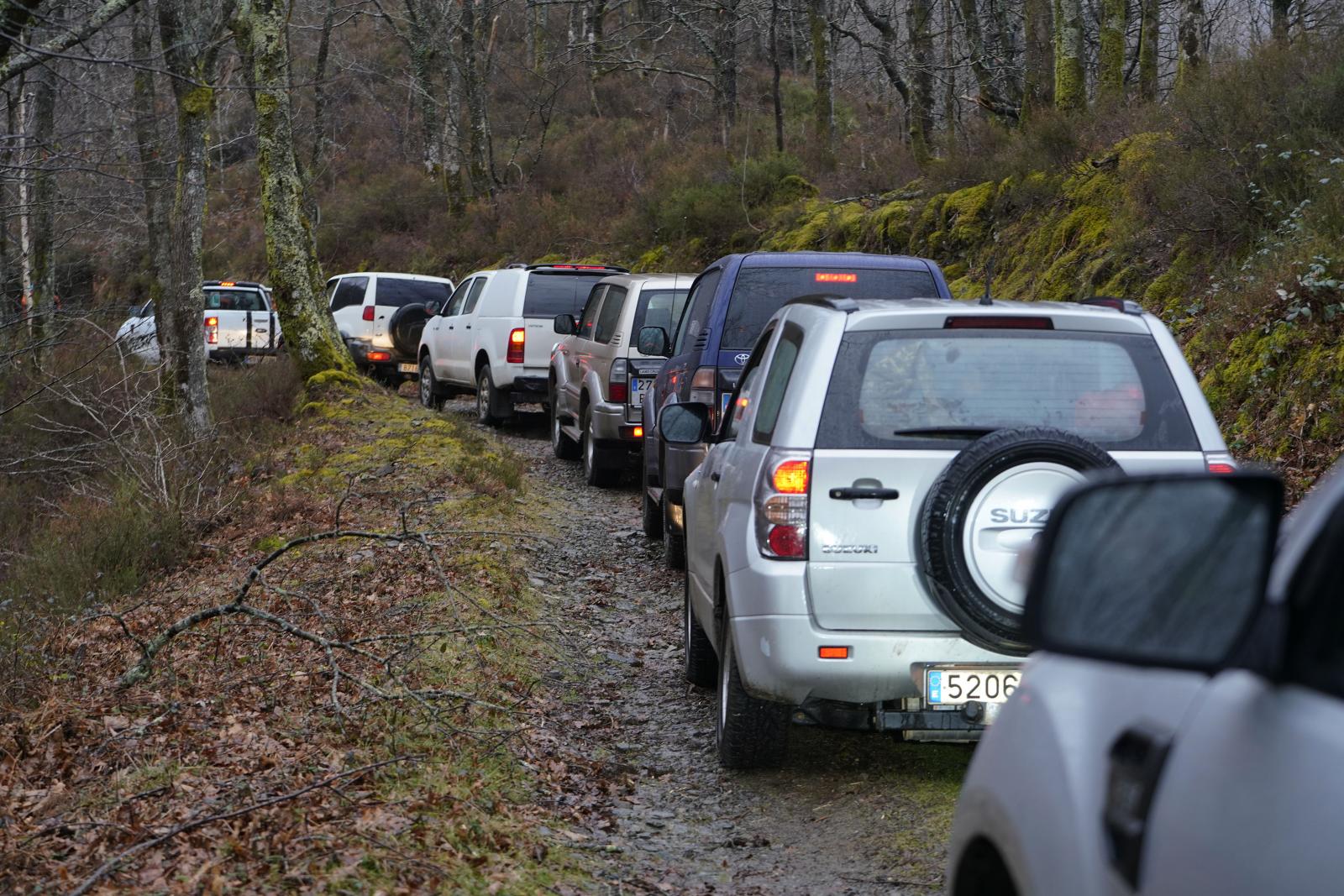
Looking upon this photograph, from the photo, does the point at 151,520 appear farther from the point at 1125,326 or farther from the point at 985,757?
the point at 985,757

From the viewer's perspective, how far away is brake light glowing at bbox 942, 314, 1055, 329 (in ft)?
17.4

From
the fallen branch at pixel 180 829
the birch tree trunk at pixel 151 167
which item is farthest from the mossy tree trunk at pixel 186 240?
the fallen branch at pixel 180 829

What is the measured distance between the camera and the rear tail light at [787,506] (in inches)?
203

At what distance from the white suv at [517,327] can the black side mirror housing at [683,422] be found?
35.5ft

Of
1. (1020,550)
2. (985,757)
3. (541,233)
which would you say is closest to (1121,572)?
(985,757)

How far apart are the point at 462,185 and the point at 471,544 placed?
110 feet

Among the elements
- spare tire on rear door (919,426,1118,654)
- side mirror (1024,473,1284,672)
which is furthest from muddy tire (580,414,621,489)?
side mirror (1024,473,1284,672)

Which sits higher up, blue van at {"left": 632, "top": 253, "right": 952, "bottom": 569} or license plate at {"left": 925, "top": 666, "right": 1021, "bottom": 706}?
blue van at {"left": 632, "top": 253, "right": 952, "bottom": 569}

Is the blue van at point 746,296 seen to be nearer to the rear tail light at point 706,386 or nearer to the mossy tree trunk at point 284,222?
the rear tail light at point 706,386

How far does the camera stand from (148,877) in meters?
4.25

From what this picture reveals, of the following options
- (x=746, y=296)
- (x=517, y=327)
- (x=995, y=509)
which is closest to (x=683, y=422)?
(x=995, y=509)

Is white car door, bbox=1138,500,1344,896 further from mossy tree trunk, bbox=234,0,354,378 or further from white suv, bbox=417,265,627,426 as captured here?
mossy tree trunk, bbox=234,0,354,378

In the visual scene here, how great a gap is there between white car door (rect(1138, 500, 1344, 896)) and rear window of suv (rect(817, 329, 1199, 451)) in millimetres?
3366

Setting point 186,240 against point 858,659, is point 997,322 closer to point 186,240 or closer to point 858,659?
point 858,659
